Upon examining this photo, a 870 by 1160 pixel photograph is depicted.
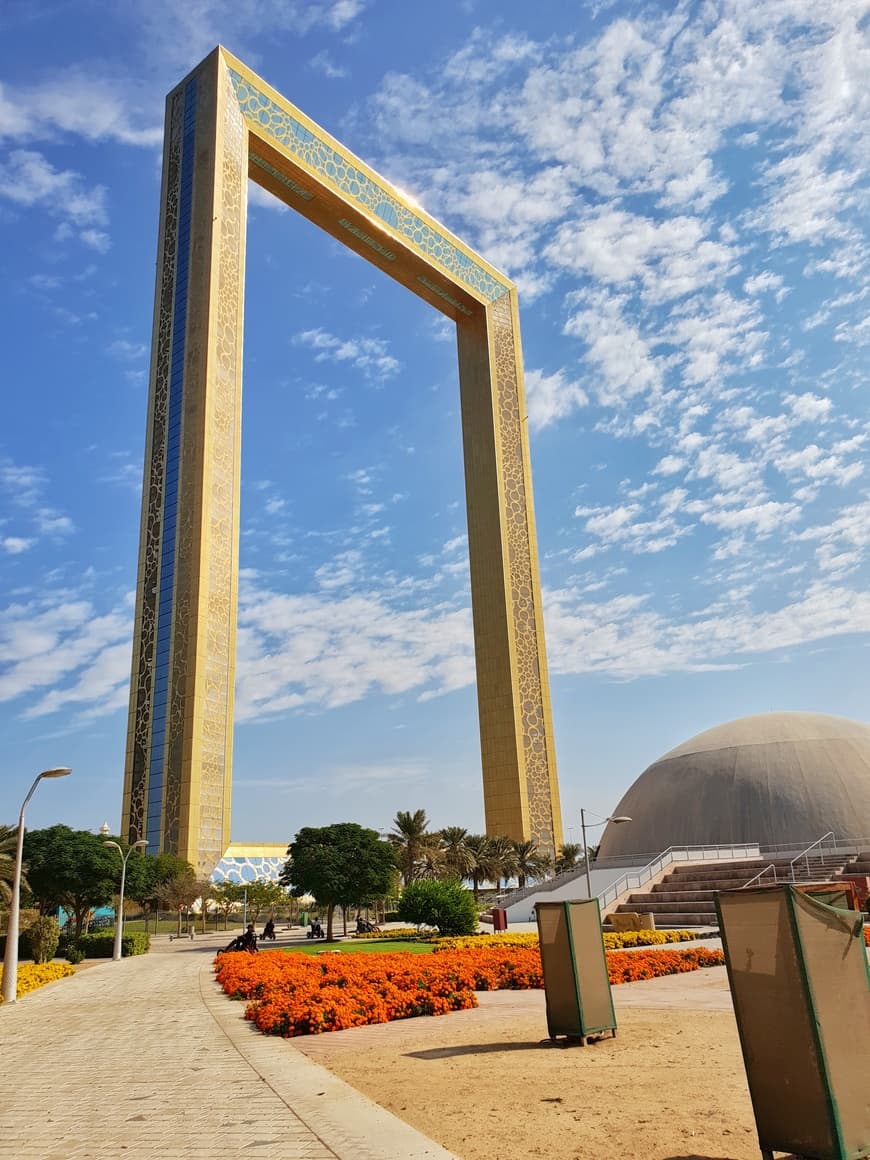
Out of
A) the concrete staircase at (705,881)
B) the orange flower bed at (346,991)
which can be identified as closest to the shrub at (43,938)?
the orange flower bed at (346,991)

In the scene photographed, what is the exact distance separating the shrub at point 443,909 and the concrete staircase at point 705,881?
6251 mm

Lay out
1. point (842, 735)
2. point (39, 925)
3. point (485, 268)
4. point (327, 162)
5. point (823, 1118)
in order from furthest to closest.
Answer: point (485, 268), point (327, 162), point (842, 735), point (39, 925), point (823, 1118)

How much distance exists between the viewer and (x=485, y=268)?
89.1 m

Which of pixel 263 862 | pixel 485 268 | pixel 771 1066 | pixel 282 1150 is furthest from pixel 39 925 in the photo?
pixel 485 268

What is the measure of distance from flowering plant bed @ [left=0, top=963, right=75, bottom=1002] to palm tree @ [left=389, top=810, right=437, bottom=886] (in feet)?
98.5

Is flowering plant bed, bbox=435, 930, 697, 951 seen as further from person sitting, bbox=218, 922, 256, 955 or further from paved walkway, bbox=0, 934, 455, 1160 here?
paved walkway, bbox=0, 934, 455, 1160

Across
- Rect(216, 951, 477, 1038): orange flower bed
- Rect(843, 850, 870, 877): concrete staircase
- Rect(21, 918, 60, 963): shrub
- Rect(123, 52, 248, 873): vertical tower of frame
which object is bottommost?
Rect(216, 951, 477, 1038): orange flower bed

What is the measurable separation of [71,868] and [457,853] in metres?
28.6

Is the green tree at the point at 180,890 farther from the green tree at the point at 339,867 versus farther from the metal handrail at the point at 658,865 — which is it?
the metal handrail at the point at 658,865

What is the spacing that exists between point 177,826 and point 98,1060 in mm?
48254

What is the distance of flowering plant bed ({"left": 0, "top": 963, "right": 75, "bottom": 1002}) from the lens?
2300cm

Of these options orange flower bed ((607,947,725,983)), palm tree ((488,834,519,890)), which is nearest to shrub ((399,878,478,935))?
orange flower bed ((607,947,725,983))

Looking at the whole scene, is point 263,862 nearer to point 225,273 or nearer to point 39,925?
point 39,925

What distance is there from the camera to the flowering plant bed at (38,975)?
2300 cm
